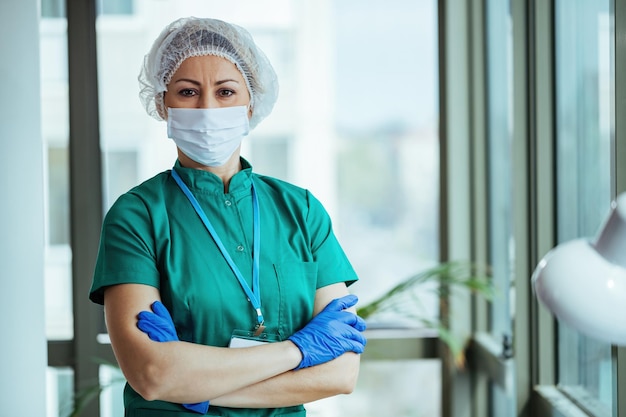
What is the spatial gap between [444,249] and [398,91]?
10.6 feet

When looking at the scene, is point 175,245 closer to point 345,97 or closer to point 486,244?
point 486,244

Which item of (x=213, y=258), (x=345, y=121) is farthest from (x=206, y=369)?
(x=345, y=121)

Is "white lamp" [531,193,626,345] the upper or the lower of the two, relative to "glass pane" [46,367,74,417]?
upper

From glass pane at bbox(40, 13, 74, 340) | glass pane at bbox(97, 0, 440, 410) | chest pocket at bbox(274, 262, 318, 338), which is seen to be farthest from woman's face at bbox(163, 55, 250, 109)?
glass pane at bbox(40, 13, 74, 340)

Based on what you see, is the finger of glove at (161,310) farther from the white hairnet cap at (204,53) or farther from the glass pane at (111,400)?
the glass pane at (111,400)

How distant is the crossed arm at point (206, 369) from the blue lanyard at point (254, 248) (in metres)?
0.09

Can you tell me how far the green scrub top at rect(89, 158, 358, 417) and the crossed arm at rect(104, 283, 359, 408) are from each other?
53mm

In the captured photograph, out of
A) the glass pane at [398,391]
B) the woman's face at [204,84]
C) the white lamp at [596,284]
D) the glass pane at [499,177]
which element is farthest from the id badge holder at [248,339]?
the glass pane at [398,391]

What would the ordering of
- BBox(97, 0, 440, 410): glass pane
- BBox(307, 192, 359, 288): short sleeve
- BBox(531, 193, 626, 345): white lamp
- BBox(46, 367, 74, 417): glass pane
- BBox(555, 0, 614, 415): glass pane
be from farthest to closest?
BBox(97, 0, 440, 410): glass pane < BBox(46, 367, 74, 417): glass pane < BBox(555, 0, 614, 415): glass pane < BBox(307, 192, 359, 288): short sleeve < BBox(531, 193, 626, 345): white lamp

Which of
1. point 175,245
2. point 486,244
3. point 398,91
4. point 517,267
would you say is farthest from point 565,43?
point 398,91

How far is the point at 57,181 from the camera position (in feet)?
10.5

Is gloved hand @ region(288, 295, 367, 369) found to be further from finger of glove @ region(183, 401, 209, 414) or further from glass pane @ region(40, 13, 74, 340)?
glass pane @ region(40, 13, 74, 340)

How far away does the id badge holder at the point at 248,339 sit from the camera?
1377 millimetres

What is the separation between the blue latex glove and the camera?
4.31 ft
